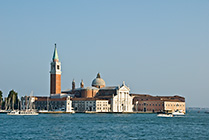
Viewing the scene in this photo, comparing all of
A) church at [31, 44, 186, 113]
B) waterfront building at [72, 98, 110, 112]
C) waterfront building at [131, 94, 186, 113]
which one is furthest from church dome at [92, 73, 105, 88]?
waterfront building at [72, 98, 110, 112]

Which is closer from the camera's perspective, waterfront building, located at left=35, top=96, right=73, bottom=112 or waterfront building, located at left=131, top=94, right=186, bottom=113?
waterfront building, located at left=35, top=96, right=73, bottom=112

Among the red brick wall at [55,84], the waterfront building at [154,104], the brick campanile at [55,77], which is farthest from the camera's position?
the waterfront building at [154,104]

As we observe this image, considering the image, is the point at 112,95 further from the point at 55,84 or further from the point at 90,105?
the point at 55,84

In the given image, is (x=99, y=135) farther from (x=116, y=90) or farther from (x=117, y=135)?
(x=116, y=90)

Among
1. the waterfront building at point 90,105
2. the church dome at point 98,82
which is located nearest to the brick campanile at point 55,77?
the waterfront building at point 90,105

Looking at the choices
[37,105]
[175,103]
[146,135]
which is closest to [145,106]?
[175,103]

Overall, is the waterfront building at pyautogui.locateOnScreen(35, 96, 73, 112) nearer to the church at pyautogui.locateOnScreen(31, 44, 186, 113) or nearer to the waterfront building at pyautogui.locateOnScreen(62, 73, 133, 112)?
the church at pyautogui.locateOnScreen(31, 44, 186, 113)

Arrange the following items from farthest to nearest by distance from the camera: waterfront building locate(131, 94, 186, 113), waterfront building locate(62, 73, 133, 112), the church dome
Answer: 1. the church dome
2. waterfront building locate(131, 94, 186, 113)
3. waterfront building locate(62, 73, 133, 112)

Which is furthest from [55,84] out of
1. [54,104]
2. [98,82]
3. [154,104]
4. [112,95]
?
[154,104]

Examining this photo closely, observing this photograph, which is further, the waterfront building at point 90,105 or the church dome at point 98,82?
the church dome at point 98,82

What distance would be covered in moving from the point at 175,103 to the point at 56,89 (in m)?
30.5

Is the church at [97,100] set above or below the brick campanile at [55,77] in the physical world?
below

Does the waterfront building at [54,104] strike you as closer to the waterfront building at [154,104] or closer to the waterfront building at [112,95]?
the waterfront building at [112,95]

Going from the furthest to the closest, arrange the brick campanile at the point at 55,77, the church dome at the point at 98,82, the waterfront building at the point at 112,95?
the church dome at the point at 98,82, the brick campanile at the point at 55,77, the waterfront building at the point at 112,95
